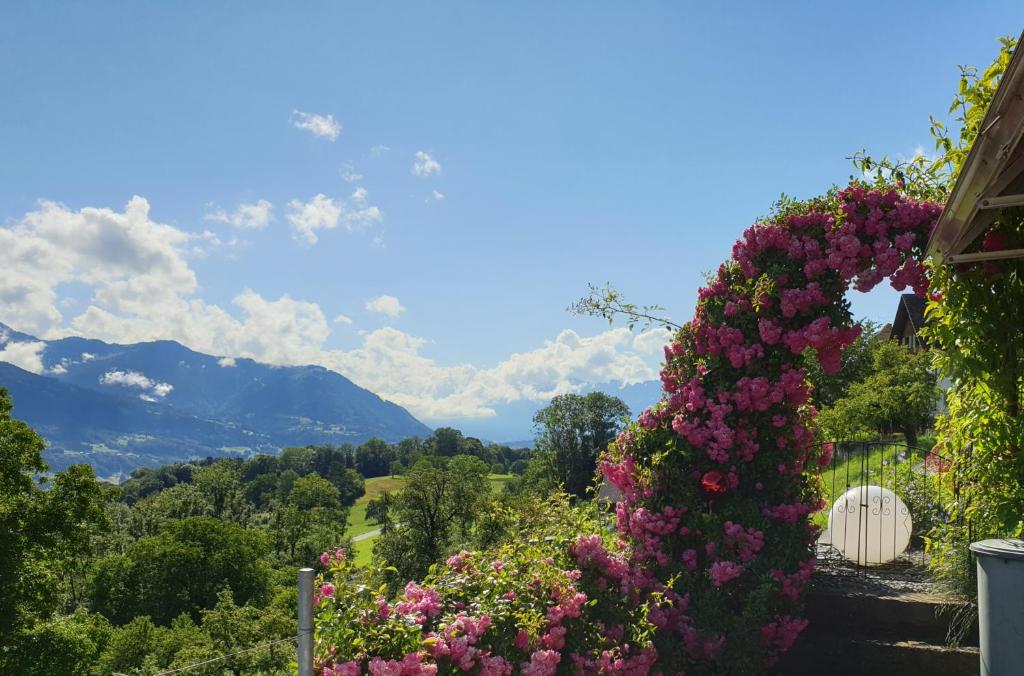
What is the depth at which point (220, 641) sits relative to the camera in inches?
1212

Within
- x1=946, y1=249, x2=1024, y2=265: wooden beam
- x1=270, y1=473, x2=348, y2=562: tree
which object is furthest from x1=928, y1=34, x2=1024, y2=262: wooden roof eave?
x1=270, y1=473, x2=348, y2=562: tree

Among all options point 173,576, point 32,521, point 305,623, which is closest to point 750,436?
point 305,623

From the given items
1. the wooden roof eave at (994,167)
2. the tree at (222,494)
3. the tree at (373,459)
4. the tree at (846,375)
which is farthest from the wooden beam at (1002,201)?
the tree at (373,459)

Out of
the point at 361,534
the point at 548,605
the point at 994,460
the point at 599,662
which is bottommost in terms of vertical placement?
the point at 361,534

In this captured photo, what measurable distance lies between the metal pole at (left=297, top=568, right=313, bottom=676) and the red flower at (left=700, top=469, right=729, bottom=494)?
13.4ft

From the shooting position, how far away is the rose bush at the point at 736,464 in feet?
19.4

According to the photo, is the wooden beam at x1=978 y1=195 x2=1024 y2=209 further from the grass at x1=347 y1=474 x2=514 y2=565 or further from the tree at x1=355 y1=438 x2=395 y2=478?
the tree at x1=355 y1=438 x2=395 y2=478

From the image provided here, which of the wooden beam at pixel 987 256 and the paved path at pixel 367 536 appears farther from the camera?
the paved path at pixel 367 536

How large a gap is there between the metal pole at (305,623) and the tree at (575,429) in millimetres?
60927

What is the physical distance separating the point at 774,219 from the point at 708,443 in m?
2.09

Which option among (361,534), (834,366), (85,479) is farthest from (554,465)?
(834,366)

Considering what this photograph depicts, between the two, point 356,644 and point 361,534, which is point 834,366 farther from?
point 361,534

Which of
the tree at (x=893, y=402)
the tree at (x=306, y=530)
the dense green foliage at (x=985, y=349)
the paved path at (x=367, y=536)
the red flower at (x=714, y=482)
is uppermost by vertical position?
the tree at (x=893, y=402)

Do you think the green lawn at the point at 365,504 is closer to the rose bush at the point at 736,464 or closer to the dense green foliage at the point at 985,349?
the rose bush at the point at 736,464
